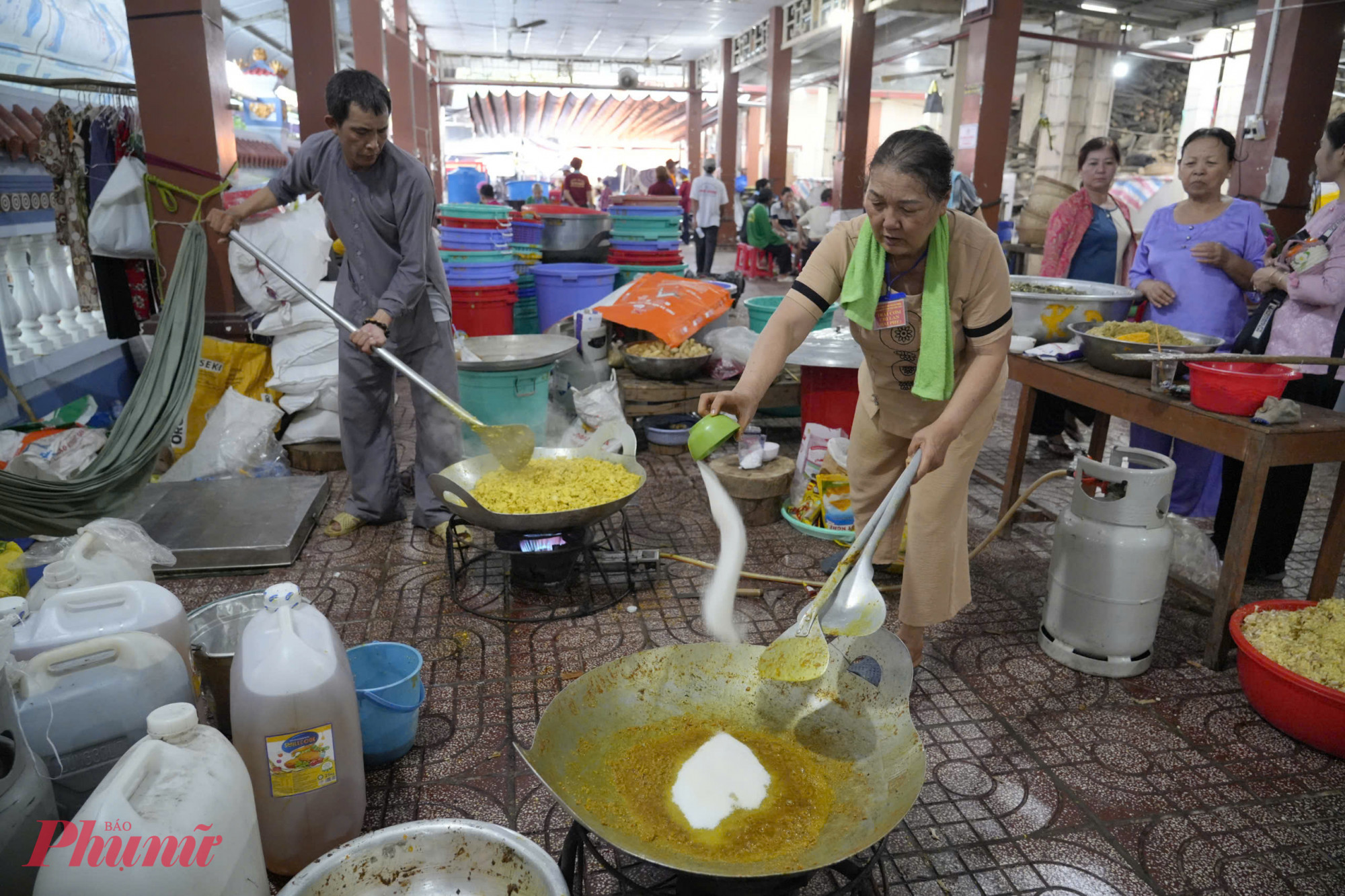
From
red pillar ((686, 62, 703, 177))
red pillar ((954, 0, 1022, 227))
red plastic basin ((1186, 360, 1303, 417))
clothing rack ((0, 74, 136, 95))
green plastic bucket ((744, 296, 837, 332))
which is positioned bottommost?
green plastic bucket ((744, 296, 837, 332))

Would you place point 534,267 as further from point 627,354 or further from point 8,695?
point 8,695

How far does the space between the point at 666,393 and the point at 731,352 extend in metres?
0.60

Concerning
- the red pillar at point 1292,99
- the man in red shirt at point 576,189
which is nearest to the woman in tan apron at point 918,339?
the red pillar at point 1292,99

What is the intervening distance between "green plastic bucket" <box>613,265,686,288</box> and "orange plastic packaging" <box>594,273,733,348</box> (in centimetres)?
143

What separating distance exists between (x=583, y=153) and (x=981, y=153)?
884 inches

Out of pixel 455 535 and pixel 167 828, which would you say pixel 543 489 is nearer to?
pixel 455 535

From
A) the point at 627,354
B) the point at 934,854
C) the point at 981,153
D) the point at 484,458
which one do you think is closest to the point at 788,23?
the point at 981,153

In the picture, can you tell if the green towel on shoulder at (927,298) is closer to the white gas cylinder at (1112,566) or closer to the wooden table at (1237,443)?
the white gas cylinder at (1112,566)

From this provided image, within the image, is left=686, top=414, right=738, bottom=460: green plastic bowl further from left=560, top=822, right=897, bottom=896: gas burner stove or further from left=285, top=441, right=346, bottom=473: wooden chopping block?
left=285, top=441, right=346, bottom=473: wooden chopping block

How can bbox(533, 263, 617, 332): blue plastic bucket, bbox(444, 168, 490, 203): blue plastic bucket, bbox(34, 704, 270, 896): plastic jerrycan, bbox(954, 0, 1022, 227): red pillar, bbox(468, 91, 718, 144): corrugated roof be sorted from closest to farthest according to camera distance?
bbox(34, 704, 270, 896): plastic jerrycan < bbox(533, 263, 617, 332): blue plastic bucket < bbox(954, 0, 1022, 227): red pillar < bbox(444, 168, 490, 203): blue plastic bucket < bbox(468, 91, 718, 144): corrugated roof

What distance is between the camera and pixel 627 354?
5.39 meters

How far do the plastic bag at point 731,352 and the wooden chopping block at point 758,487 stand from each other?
1.30 m

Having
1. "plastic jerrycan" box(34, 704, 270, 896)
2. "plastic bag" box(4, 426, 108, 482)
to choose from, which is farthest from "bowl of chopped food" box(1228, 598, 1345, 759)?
"plastic bag" box(4, 426, 108, 482)

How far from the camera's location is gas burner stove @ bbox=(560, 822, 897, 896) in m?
1.53
